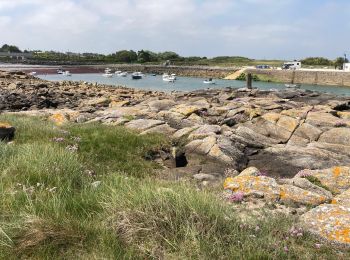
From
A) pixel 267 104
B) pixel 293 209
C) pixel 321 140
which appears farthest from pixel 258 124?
pixel 293 209

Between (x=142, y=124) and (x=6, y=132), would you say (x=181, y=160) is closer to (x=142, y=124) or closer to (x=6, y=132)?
(x=142, y=124)

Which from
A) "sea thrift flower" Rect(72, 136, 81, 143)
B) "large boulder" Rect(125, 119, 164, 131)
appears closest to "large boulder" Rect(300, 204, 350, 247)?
"sea thrift flower" Rect(72, 136, 81, 143)

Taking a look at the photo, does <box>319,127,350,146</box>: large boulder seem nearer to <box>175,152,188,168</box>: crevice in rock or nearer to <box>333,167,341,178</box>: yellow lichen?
<box>175,152,188,168</box>: crevice in rock

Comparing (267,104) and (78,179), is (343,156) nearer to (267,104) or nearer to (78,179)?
(78,179)

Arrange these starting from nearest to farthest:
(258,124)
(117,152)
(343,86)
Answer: (117,152), (258,124), (343,86)

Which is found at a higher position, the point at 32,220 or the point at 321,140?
the point at 32,220

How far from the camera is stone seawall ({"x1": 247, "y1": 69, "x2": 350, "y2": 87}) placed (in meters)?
89.9

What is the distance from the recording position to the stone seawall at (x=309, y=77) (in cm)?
8988

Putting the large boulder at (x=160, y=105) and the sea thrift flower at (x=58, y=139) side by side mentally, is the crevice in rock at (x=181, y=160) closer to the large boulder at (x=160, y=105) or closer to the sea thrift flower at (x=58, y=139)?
the sea thrift flower at (x=58, y=139)

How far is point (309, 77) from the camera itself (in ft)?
319

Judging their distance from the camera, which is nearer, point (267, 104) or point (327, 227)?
point (327, 227)

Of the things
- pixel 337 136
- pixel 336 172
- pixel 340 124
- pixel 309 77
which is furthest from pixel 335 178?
pixel 309 77

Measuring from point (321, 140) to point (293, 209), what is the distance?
409 inches

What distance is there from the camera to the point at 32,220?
471 cm
